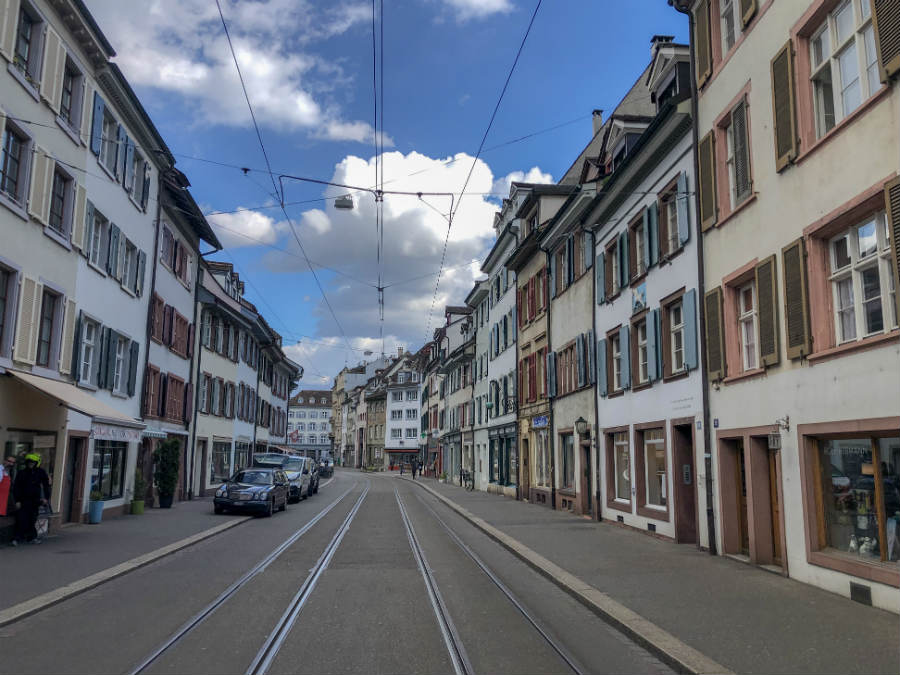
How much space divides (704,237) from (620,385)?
21.1 ft

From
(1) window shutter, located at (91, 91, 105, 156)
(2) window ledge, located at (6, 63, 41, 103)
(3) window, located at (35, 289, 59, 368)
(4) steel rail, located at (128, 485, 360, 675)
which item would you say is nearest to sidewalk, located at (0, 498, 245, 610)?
(4) steel rail, located at (128, 485, 360, 675)

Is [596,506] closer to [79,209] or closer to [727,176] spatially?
[727,176]

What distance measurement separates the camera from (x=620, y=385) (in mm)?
20062

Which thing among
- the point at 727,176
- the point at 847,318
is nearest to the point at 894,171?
the point at 847,318

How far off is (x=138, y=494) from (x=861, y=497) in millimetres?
20295

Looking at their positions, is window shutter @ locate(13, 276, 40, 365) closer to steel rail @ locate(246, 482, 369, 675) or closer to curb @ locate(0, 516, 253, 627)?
curb @ locate(0, 516, 253, 627)

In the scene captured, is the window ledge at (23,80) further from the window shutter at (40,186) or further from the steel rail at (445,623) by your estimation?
the steel rail at (445,623)

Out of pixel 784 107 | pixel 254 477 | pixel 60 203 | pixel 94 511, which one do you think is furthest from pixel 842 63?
pixel 254 477

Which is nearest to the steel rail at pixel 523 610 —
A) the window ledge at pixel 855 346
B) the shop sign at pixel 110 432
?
the window ledge at pixel 855 346

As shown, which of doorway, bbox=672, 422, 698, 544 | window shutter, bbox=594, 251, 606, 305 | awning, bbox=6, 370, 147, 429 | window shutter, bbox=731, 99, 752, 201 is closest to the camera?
window shutter, bbox=731, 99, 752, 201

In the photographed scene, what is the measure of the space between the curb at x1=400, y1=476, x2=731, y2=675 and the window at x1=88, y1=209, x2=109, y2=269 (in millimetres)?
13063

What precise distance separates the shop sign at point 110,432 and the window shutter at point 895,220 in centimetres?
1698

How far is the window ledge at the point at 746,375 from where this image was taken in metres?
12.0

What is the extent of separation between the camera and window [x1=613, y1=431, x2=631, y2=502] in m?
19.5
